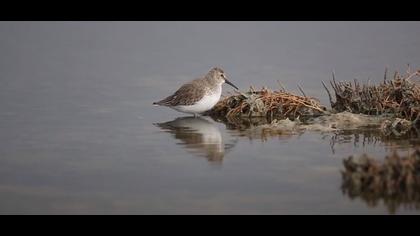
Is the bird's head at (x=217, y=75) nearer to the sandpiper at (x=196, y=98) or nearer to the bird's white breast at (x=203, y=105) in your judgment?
the sandpiper at (x=196, y=98)

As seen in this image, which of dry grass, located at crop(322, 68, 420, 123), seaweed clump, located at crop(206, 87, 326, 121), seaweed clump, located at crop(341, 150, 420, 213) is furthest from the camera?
seaweed clump, located at crop(206, 87, 326, 121)

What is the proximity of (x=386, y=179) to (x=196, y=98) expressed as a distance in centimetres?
601

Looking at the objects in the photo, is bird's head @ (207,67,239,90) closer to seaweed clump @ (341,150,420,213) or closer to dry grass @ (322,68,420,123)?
dry grass @ (322,68,420,123)

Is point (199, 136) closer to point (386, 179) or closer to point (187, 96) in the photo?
point (187, 96)

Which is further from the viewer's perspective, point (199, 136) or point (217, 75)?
point (217, 75)

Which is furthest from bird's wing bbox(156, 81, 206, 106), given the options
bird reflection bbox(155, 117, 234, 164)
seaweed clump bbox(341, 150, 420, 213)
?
seaweed clump bbox(341, 150, 420, 213)

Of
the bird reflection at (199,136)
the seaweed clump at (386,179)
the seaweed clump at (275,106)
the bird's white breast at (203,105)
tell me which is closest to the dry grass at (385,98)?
the seaweed clump at (275,106)

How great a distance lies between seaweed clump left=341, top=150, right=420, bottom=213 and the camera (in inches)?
345

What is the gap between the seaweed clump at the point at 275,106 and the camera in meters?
14.0

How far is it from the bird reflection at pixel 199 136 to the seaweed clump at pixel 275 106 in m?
0.71

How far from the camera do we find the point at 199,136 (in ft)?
42.1

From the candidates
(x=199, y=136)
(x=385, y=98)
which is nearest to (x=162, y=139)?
(x=199, y=136)

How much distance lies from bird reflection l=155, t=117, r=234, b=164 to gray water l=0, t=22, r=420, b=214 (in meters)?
0.02

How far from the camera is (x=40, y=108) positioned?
15508mm
